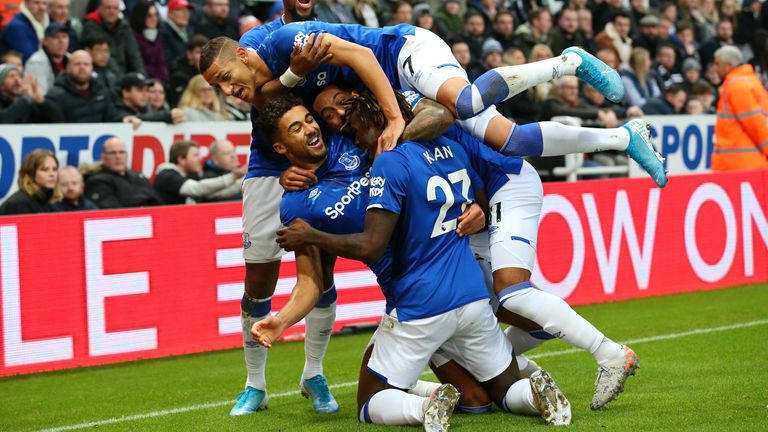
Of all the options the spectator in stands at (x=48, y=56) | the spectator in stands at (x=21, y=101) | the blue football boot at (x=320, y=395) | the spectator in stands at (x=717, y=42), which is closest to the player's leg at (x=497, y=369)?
the blue football boot at (x=320, y=395)

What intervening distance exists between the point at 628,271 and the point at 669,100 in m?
5.79

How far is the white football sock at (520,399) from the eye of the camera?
5.93 m

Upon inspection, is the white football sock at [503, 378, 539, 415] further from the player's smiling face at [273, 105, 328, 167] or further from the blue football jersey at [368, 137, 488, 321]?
the player's smiling face at [273, 105, 328, 167]

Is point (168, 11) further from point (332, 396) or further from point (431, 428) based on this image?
point (431, 428)

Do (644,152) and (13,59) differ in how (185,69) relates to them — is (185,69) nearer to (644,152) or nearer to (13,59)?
(13,59)

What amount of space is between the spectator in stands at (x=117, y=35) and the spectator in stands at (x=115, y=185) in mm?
2342

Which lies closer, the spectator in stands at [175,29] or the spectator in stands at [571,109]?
the spectator in stands at [175,29]

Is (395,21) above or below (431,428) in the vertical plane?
above

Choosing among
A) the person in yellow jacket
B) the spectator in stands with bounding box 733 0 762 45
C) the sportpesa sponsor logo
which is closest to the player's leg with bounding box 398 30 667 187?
the sportpesa sponsor logo

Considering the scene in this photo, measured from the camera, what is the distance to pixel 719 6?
70.6 ft

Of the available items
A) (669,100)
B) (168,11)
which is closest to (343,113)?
(168,11)

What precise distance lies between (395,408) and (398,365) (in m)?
0.22

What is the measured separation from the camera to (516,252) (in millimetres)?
6102

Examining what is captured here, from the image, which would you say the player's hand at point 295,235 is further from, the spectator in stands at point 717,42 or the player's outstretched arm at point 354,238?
the spectator in stands at point 717,42
